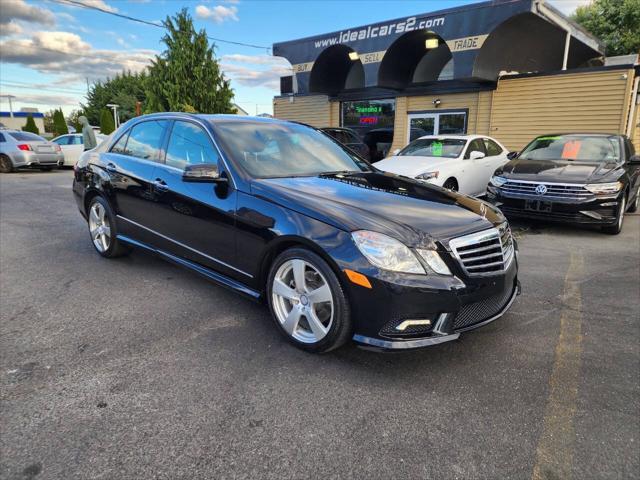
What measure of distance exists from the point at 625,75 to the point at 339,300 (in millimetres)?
11808

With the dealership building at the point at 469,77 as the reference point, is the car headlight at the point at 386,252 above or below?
below

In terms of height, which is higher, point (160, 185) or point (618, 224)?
point (160, 185)

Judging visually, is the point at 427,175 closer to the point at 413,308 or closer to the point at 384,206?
the point at 384,206

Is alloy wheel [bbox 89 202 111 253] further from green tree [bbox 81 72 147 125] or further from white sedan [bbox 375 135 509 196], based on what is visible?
green tree [bbox 81 72 147 125]

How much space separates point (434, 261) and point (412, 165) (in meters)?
5.97

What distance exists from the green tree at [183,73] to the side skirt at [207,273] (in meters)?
11.8

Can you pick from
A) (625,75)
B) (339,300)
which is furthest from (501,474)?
(625,75)

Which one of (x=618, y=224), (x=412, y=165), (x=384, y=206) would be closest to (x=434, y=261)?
(x=384, y=206)

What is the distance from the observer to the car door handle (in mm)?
3894

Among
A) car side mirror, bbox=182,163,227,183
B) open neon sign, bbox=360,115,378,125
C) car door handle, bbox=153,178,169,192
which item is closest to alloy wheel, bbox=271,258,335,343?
car side mirror, bbox=182,163,227,183

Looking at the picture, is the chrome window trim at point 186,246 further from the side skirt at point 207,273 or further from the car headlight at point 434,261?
the car headlight at point 434,261

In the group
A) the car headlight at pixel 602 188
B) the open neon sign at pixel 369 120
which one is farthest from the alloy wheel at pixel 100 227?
the open neon sign at pixel 369 120

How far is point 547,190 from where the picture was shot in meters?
6.50

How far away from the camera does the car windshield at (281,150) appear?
11.6ft
